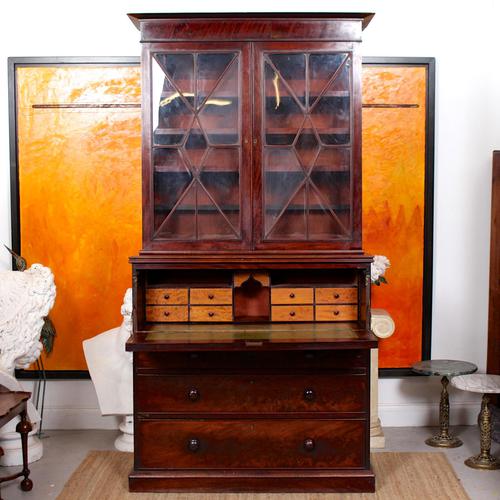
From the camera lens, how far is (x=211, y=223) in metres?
3.99

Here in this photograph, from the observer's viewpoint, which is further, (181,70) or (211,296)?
(211,296)

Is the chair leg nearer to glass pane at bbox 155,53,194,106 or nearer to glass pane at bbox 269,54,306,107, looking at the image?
glass pane at bbox 155,53,194,106

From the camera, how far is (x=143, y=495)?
392 centimetres

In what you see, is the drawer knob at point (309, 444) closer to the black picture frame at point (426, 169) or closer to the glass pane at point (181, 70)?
the black picture frame at point (426, 169)

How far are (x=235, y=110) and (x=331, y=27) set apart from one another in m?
0.63

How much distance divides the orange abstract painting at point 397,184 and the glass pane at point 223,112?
1158 mm

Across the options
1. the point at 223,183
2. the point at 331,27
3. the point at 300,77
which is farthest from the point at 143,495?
the point at 331,27

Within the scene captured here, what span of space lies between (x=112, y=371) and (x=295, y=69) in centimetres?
195

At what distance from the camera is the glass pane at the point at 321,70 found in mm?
3943

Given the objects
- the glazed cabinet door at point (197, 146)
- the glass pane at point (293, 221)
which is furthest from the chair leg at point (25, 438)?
the glass pane at point (293, 221)

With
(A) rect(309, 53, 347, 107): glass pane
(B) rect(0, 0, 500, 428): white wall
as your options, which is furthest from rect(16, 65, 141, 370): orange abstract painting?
(A) rect(309, 53, 347, 107): glass pane

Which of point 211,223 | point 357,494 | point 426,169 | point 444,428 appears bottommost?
point 357,494

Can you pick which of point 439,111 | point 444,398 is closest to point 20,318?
point 444,398

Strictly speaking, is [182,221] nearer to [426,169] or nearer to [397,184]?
[397,184]
